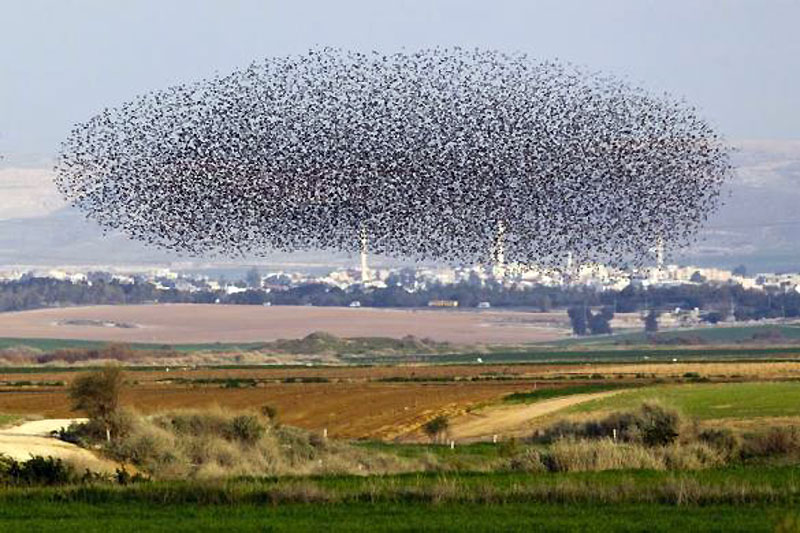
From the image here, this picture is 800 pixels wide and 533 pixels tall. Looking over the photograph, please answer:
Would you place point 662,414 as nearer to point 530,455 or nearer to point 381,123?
point 530,455

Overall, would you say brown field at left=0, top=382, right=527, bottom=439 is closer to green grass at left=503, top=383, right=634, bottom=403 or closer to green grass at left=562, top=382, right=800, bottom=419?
green grass at left=503, top=383, right=634, bottom=403

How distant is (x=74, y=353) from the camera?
516ft

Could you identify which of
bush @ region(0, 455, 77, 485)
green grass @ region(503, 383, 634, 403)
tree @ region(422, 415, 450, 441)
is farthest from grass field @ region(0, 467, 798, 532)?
green grass @ region(503, 383, 634, 403)

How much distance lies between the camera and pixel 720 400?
6931 centimetres

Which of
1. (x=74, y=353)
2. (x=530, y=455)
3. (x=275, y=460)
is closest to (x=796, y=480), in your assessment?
(x=530, y=455)

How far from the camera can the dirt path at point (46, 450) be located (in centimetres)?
4212

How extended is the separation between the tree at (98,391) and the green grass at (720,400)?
18307mm

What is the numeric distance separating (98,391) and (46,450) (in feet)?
42.3

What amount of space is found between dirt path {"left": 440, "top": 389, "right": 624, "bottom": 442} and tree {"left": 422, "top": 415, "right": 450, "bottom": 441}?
0.44 metres

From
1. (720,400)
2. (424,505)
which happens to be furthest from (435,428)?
(424,505)

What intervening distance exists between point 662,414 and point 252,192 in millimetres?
43948

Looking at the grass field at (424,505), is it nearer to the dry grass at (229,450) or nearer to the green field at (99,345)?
the dry grass at (229,450)

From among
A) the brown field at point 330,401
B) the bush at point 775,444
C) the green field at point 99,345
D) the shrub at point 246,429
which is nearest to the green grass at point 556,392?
the brown field at point 330,401

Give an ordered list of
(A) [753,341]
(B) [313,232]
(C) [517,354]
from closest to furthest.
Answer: (B) [313,232] < (C) [517,354] < (A) [753,341]
